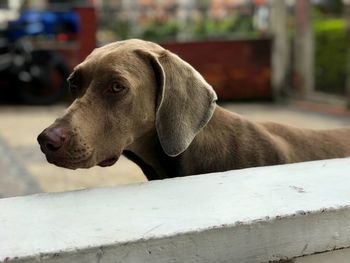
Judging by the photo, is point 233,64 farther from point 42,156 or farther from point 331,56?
point 42,156

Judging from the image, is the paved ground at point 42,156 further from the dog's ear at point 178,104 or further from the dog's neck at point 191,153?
the dog's ear at point 178,104

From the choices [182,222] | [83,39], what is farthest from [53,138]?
[83,39]

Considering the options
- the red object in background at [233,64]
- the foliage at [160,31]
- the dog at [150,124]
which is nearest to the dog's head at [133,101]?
the dog at [150,124]

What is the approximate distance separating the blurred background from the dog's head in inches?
326

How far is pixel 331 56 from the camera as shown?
1245 cm

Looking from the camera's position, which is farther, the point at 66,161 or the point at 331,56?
A: the point at 331,56

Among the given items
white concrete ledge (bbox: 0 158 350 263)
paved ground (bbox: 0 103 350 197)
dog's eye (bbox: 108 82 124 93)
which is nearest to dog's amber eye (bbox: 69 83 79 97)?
dog's eye (bbox: 108 82 124 93)

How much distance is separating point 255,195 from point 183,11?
12931 millimetres

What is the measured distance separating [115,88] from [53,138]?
13.1 inches

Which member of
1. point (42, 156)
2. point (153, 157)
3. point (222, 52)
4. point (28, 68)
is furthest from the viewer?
point (222, 52)

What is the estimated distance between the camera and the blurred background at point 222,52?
1188cm

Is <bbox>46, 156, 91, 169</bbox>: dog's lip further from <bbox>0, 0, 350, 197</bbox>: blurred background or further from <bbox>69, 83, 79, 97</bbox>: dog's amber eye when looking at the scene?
<bbox>0, 0, 350, 197</bbox>: blurred background

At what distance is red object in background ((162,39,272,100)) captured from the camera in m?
12.6

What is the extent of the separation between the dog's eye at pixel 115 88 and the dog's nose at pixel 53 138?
0.28 m
